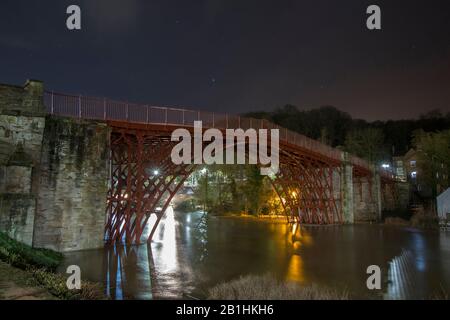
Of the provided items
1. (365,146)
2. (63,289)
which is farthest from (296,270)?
(365,146)

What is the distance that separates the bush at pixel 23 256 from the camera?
11.8 meters

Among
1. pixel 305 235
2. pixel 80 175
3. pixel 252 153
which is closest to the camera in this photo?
pixel 80 175

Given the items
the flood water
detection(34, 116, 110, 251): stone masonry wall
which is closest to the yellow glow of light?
the flood water

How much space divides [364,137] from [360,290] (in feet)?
181

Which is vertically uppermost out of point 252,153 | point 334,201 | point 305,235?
point 252,153

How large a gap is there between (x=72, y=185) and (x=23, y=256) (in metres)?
5.55

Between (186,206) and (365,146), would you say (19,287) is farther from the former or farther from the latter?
(365,146)

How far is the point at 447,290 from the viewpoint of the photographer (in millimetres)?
11852

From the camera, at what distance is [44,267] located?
12961 mm

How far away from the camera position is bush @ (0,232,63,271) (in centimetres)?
1178

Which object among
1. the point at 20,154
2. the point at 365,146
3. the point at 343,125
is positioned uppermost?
the point at 343,125

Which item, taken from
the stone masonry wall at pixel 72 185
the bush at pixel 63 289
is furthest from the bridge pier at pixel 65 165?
the bush at pixel 63 289
